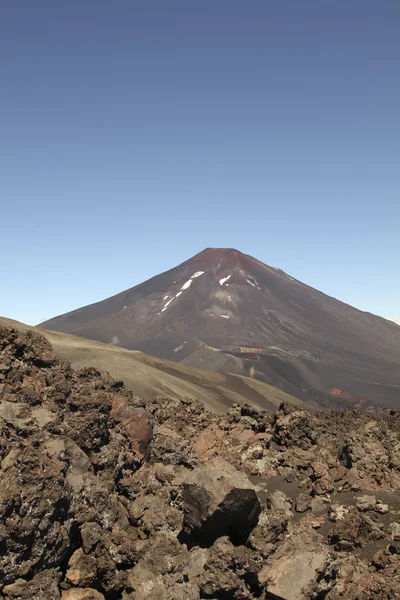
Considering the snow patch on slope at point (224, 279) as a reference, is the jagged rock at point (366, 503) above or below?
below

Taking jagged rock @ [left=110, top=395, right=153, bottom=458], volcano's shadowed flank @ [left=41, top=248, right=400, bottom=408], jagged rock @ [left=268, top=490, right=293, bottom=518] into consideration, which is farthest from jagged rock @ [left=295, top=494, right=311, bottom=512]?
volcano's shadowed flank @ [left=41, top=248, right=400, bottom=408]

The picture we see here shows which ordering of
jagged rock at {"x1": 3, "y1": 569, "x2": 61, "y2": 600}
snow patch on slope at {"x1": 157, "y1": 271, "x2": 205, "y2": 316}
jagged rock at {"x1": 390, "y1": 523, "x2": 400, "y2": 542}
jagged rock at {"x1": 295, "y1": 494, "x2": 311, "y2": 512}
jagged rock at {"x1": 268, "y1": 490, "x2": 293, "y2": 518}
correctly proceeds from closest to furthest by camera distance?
jagged rock at {"x1": 3, "y1": 569, "x2": 61, "y2": 600}
jagged rock at {"x1": 390, "y1": 523, "x2": 400, "y2": 542}
jagged rock at {"x1": 268, "y1": 490, "x2": 293, "y2": 518}
jagged rock at {"x1": 295, "y1": 494, "x2": 311, "y2": 512}
snow patch on slope at {"x1": 157, "y1": 271, "x2": 205, "y2": 316}

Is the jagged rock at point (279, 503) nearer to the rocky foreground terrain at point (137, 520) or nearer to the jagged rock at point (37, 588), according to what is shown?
the rocky foreground terrain at point (137, 520)

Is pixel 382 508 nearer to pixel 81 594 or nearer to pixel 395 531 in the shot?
pixel 395 531

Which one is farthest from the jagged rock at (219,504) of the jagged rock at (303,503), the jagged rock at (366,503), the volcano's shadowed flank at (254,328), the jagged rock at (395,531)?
the volcano's shadowed flank at (254,328)

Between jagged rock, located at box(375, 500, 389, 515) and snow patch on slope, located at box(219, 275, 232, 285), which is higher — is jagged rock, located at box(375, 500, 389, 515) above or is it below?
below

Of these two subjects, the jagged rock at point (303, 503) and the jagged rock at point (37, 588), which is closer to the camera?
the jagged rock at point (37, 588)

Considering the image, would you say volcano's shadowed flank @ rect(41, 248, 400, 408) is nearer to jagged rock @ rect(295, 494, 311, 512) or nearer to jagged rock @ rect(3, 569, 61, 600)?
jagged rock @ rect(295, 494, 311, 512)

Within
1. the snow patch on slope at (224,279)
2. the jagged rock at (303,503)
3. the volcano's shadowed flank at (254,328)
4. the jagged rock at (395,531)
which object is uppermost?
the snow patch on slope at (224,279)
